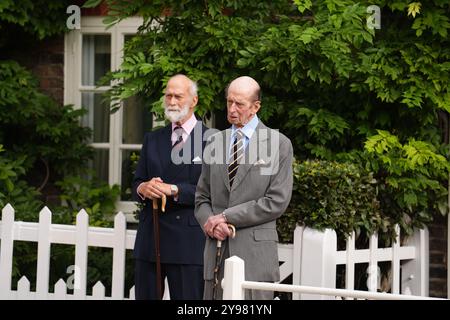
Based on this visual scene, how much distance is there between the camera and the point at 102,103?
10.4 meters

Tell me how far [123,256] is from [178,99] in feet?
5.51

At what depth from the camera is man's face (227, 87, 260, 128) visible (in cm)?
634

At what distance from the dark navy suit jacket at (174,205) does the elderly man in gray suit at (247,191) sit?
370mm

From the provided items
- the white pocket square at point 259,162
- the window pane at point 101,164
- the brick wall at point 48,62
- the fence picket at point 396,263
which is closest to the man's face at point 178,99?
the white pocket square at point 259,162

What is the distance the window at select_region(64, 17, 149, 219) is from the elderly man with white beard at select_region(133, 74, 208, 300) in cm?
337

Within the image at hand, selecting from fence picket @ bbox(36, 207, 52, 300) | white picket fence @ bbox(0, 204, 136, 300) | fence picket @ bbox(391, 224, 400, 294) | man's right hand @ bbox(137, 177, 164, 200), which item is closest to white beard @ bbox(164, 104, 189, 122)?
man's right hand @ bbox(137, 177, 164, 200)

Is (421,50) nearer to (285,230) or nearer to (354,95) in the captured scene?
(354,95)

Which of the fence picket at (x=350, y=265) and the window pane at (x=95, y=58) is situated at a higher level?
the window pane at (x=95, y=58)

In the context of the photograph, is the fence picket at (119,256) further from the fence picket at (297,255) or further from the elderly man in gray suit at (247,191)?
the elderly man in gray suit at (247,191)

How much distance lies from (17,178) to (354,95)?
3.09 meters

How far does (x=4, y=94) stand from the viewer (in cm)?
982

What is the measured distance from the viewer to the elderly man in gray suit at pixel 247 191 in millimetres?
6312

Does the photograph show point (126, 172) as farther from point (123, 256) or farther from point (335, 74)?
point (335, 74)
